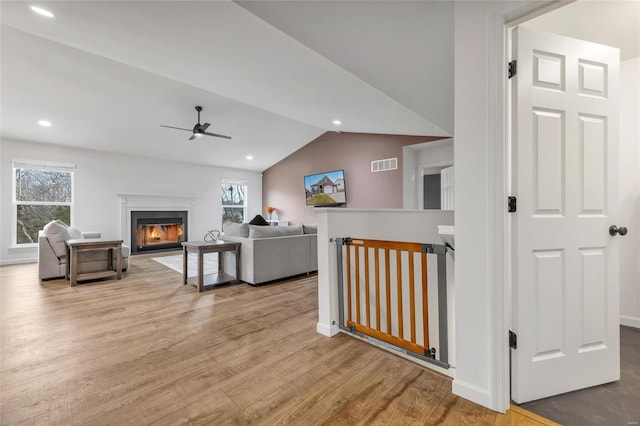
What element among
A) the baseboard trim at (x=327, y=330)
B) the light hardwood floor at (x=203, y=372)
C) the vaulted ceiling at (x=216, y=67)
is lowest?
the light hardwood floor at (x=203, y=372)

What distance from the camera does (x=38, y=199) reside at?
5.48 m

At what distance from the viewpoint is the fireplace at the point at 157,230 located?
6.54 metres

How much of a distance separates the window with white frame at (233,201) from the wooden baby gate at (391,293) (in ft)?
22.6

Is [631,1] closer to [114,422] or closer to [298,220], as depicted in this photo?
[114,422]

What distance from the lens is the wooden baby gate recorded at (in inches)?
67.2

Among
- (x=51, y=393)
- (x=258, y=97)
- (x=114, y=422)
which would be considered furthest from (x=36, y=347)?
(x=258, y=97)

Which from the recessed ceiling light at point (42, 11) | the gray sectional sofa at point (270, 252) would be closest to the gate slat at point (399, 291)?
the gray sectional sofa at point (270, 252)

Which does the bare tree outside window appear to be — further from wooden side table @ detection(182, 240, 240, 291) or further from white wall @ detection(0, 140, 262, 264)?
wooden side table @ detection(182, 240, 240, 291)

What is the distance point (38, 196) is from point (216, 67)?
525 cm

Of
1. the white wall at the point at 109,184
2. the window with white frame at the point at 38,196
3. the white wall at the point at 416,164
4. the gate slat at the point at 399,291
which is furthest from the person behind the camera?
the white wall at the point at 416,164

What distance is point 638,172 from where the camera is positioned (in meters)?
2.27

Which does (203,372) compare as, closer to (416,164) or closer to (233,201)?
(416,164)

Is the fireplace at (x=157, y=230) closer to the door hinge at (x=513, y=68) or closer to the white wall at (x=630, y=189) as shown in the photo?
the door hinge at (x=513, y=68)

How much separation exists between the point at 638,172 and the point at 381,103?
266cm
